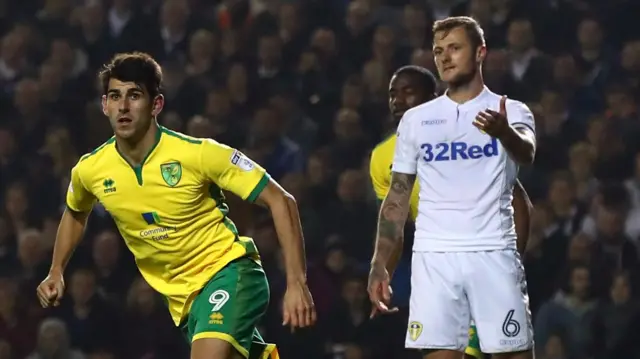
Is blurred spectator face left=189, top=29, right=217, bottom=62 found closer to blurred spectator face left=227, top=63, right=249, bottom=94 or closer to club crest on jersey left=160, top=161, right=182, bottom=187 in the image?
blurred spectator face left=227, top=63, right=249, bottom=94

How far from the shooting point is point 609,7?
29.5 ft

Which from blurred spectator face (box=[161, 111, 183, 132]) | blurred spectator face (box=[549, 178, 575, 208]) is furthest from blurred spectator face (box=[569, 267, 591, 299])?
blurred spectator face (box=[161, 111, 183, 132])

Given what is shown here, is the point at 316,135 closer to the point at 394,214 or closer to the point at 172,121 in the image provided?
the point at 172,121

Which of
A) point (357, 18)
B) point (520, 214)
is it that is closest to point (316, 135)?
point (357, 18)

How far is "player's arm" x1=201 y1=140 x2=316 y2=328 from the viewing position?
439cm

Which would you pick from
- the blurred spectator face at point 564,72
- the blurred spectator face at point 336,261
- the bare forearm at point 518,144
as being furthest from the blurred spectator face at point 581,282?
the bare forearm at point 518,144

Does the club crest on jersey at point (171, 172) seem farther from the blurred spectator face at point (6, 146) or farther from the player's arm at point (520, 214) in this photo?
the blurred spectator face at point (6, 146)

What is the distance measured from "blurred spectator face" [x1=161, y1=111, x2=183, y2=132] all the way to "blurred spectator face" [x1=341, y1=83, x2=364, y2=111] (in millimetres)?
1122

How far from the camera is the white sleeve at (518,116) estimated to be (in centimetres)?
450

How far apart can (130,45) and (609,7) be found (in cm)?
340

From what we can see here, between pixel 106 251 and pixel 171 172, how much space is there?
3507mm

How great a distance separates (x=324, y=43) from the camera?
907 cm

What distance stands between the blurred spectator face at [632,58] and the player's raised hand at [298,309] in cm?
511

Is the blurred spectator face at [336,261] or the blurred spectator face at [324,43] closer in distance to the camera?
the blurred spectator face at [336,261]
